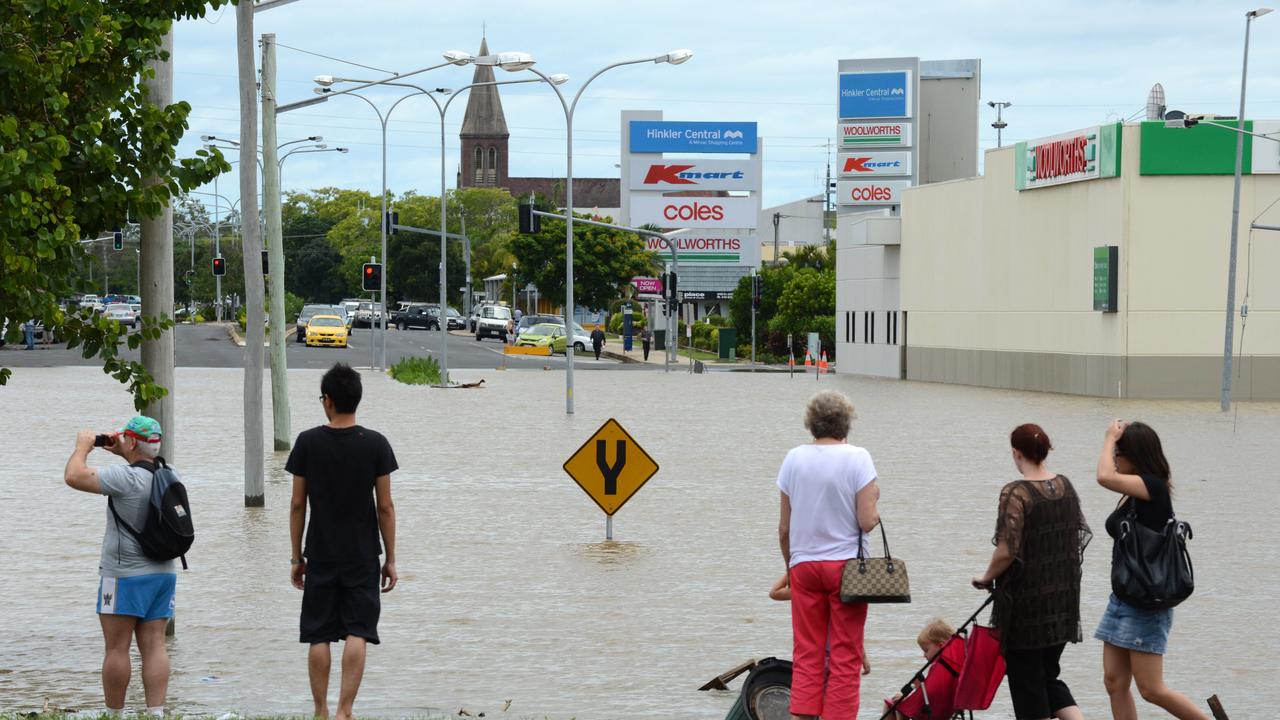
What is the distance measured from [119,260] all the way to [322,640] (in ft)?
506

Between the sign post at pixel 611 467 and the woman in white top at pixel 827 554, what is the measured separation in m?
7.01

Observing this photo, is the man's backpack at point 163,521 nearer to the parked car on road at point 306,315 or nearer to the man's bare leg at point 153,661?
the man's bare leg at point 153,661

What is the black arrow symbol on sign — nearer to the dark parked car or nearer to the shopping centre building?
the shopping centre building

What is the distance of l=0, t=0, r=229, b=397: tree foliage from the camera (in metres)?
7.88

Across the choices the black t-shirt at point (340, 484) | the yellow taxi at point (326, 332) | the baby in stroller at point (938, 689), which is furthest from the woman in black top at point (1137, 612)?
the yellow taxi at point (326, 332)

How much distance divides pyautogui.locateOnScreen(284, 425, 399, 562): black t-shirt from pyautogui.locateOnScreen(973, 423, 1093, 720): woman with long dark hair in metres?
2.59

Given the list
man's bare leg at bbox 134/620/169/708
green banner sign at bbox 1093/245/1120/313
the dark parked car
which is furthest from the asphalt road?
man's bare leg at bbox 134/620/169/708

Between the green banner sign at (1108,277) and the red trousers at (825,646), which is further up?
the green banner sign at (1108,277)

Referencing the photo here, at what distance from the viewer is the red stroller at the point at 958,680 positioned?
23.1 ft

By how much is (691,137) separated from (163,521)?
8954 centimetres

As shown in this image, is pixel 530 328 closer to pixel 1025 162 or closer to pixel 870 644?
pixel 1025 162

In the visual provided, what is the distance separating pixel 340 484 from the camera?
7.28m

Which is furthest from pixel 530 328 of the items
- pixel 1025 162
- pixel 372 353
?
pixel 1025 162

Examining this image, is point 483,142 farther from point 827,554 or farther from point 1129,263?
point 827,554
